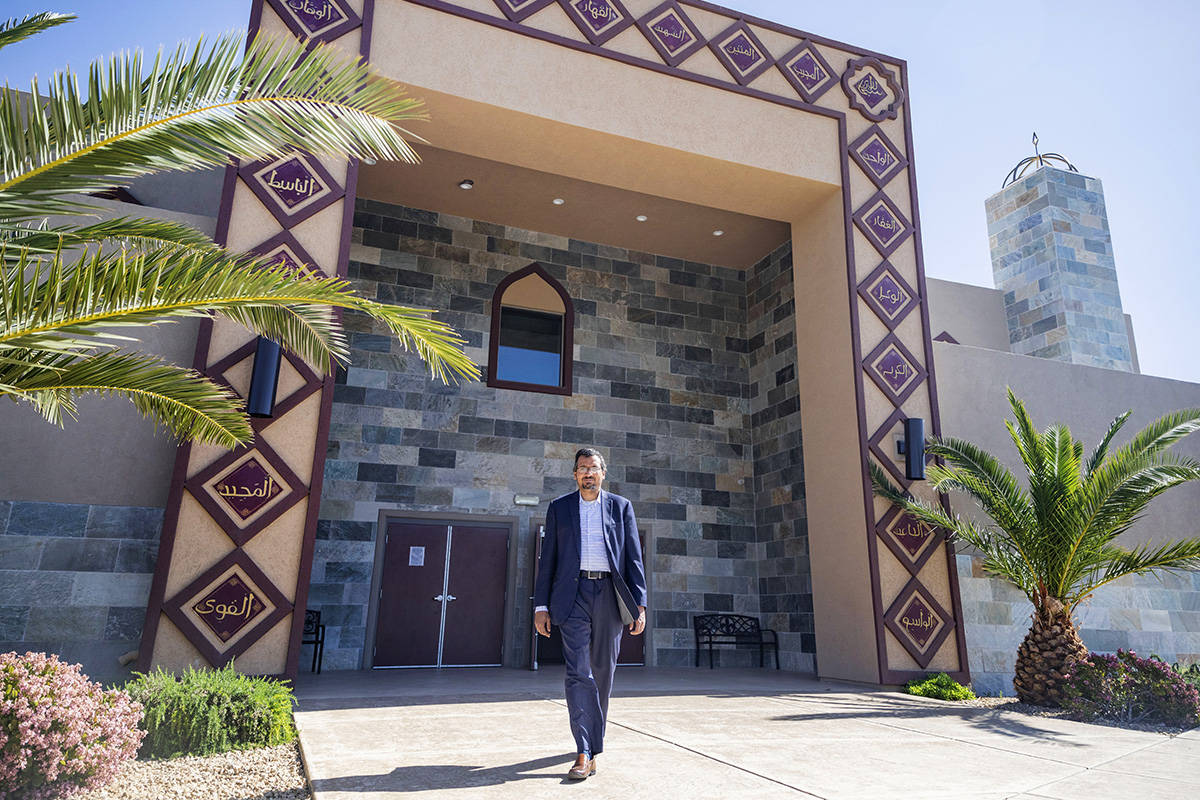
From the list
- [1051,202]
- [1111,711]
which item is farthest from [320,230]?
[1051,202]

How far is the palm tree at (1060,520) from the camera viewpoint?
25.2 ft

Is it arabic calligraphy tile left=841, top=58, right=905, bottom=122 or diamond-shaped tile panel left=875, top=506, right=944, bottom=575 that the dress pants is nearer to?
diamond-shaped tile panel left=875, top=506, right=944, bottom=575

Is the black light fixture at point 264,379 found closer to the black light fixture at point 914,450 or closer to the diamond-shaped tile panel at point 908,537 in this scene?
the diamond-shaped tile panel at point 908,537

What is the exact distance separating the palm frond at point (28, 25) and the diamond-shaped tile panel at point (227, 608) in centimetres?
423

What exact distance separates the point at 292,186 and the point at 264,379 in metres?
2.09

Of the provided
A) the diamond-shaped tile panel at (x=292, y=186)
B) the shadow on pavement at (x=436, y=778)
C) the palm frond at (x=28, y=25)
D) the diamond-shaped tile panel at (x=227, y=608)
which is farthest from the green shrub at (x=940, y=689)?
the palm frond at (x=28, y=25)

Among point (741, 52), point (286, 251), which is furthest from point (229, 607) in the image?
point (741, 52)

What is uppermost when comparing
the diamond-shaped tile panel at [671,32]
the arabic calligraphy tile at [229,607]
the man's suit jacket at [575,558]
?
the diamond-shaped tile panel at [671,32]

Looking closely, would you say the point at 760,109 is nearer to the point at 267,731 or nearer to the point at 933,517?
the point at 933,517

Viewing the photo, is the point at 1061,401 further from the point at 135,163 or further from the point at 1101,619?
the point at 135,163

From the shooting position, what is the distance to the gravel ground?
3.80 metres

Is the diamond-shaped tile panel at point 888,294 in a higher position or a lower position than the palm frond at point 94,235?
higher

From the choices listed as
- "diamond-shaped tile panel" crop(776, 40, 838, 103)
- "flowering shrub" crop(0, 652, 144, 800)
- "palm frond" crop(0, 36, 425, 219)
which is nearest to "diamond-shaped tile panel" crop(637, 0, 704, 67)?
"diamond-shaped tile panel" crop(776, 40, 838, 103)

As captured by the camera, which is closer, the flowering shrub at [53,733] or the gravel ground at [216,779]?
the flowering shrub at [53,733]
